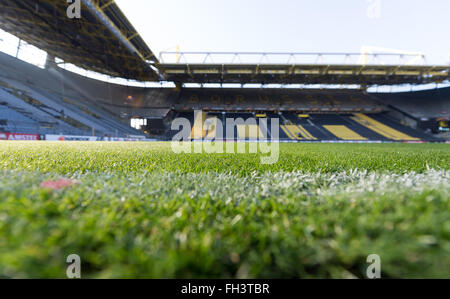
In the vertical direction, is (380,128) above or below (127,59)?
below

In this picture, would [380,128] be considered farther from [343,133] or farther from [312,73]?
[312,73]

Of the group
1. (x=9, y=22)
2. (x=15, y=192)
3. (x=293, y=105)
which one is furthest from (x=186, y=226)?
(x=293, y=105)

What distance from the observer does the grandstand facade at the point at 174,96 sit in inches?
433

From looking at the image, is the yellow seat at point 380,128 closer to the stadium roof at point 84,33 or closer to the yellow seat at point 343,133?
the yellow seat at point 343,133

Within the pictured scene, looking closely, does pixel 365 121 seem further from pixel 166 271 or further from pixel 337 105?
pixel 166 271

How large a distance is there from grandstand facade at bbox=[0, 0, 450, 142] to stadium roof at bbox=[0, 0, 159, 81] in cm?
8

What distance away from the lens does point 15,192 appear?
613 mm

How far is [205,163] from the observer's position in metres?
1.64

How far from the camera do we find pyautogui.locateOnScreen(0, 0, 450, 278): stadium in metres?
0.35

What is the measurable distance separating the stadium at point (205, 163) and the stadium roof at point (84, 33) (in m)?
0.12

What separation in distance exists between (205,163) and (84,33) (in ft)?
52.4

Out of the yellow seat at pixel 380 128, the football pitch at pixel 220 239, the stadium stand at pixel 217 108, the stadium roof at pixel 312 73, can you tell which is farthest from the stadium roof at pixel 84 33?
the yellow seat at pixel 380 128

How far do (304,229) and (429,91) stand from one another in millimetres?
32308

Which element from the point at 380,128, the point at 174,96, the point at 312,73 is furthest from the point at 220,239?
the point at 380,128
